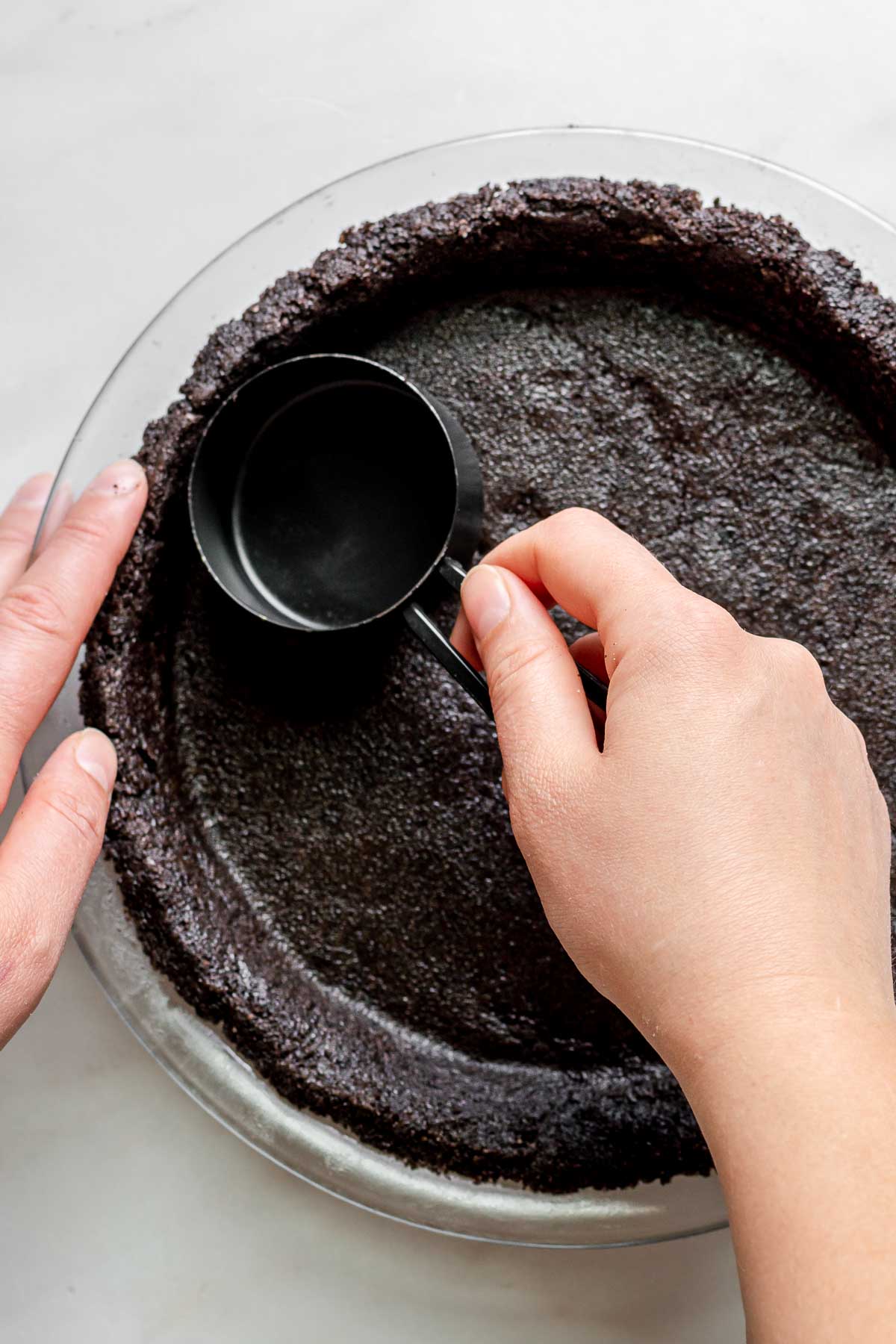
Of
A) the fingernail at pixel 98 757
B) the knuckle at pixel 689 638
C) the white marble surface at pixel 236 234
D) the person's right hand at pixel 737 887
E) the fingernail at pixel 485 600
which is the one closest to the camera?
the person's right hand at pixel 737 887

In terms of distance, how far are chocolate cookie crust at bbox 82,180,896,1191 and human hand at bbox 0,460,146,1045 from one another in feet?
0.15

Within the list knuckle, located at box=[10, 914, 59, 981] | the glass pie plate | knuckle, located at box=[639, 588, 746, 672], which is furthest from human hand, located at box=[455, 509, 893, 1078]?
knuckle, located at box=[10, 914, 59, 981]

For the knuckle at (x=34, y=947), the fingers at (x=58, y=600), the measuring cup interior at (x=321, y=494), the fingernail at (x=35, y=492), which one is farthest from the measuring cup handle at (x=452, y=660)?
the fingernail at (x=35, y=492)

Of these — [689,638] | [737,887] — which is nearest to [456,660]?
[689,638]

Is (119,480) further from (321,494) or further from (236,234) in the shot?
(236,234)

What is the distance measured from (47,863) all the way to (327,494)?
0.61m

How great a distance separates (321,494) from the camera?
1.40 metres

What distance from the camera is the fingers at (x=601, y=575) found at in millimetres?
1037

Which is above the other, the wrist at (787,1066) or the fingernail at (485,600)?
the fingernail at (485,600)

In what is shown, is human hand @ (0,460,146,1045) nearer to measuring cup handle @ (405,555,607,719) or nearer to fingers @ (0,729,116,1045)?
fingers @ (0,729,116,1045)

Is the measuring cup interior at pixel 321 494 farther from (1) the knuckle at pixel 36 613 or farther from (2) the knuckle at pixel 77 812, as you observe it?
(2) the knuckle at pixel 77 812

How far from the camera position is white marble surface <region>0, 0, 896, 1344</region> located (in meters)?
1.50

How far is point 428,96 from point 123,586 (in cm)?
94

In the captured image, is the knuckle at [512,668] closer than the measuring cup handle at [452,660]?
Yes
